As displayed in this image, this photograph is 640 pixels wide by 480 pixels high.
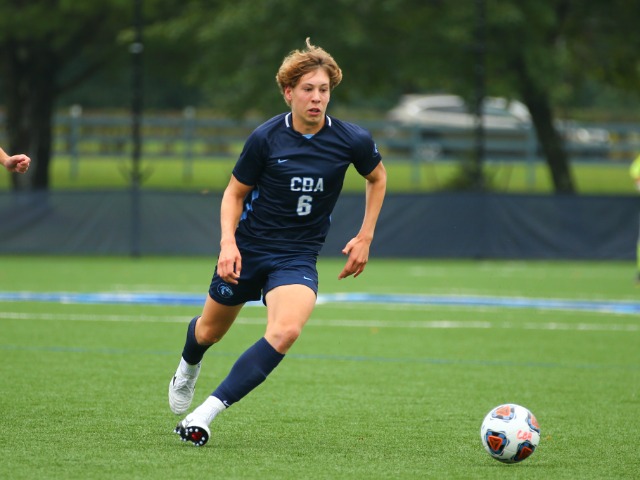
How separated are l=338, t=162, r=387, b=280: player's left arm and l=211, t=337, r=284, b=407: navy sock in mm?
649

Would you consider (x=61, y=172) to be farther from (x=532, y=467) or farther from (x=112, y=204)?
(x=532, y=467)

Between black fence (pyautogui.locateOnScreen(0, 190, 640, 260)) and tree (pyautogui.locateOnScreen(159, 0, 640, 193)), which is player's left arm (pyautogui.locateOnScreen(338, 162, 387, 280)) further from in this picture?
tree (pyautogui.locateOnScreen(159, 0, 640, 193))

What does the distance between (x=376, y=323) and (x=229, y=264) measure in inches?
278

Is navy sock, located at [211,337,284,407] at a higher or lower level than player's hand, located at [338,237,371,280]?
lower

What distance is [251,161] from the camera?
21.2 ft

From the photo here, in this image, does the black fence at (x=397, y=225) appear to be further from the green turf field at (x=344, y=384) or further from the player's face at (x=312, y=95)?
the player's face at (x=312, y=95)

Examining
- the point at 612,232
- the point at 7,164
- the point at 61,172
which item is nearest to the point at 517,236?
the point at 612,232

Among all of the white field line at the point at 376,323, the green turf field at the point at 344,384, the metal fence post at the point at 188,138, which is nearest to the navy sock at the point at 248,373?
the green turf field at the point at 344,384

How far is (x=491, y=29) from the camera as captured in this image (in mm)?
27750

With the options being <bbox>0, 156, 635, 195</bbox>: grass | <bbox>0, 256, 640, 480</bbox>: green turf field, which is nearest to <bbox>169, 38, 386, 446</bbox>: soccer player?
<bbox>0, 256, 640, 480</bbox>: green turf field

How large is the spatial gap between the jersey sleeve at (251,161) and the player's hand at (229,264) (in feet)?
1.49

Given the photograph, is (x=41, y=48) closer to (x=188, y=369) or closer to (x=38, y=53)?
(x=38, y=53)

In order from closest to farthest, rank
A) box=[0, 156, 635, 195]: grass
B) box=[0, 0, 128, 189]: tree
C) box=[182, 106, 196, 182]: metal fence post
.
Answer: box=[0, 0, 128, 189]: tree < box=[0, 156, 635, 195]: grass < box=[182, 106, 196, 182]: metal fence post

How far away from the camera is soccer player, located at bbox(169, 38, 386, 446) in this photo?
629 centimetres
